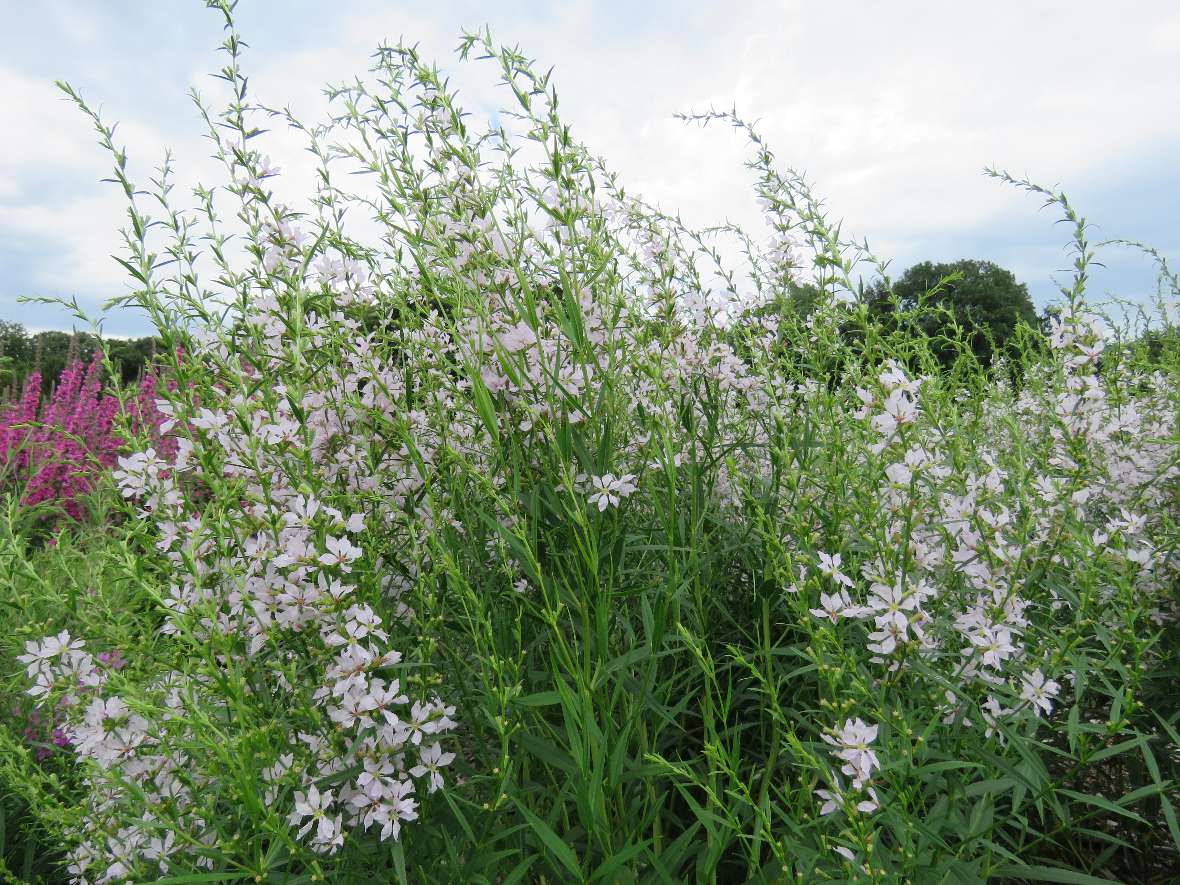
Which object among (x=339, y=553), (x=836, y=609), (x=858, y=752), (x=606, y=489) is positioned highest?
(x=606, y=489)

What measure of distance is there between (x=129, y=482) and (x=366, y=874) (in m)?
1.16

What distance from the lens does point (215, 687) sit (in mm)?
1843

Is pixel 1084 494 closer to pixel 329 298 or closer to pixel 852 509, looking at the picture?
pixel 852 509

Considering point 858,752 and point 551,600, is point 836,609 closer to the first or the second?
point 858,752

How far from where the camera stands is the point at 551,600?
221 centimetres

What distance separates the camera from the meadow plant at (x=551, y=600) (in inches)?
72.8

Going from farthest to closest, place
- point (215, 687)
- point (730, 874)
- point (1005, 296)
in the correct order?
point (1005, 296), point (730, 874), point (215, 687)

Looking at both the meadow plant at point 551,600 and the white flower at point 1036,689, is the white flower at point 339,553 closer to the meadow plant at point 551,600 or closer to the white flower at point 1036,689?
the meadow plant at point 551,600

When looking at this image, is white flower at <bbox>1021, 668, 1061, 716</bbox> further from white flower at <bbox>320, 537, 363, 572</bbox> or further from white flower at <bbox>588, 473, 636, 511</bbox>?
white flower at <bbox>320, 537, 363, 572</bbox>

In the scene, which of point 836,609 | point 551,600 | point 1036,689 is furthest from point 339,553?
point 1036,689

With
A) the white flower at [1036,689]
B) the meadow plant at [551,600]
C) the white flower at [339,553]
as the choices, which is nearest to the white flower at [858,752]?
the meadow plant at [551,600]

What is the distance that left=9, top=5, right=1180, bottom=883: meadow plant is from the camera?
6.07ft

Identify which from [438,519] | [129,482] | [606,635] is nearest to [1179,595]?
[606,635]

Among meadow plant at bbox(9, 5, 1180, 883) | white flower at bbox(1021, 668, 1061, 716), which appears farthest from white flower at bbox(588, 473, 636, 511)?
white flower at bbox(1021, 668, 1061, 716)
